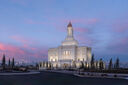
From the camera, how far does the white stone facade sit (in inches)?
3733

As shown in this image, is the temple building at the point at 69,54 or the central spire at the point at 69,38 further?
the central spire at the point at 69,38

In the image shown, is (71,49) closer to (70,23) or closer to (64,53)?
(64,53)

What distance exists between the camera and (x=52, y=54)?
106062mm

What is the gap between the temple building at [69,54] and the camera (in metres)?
94.8

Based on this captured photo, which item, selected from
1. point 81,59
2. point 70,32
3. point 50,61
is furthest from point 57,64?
point 70,32

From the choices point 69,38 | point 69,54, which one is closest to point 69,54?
point 69,54

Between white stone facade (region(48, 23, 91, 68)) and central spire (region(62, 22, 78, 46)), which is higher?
central spire (region(62, 22, 78, 46))

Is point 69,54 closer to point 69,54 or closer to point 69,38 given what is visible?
point 69,54

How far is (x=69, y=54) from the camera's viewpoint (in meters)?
98.3

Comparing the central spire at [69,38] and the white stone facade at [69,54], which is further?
the central spire at [69,38]

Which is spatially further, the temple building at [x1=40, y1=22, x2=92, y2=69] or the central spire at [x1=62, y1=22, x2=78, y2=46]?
the central spire at [x1=62, y1=22, x2=78, y2=46]

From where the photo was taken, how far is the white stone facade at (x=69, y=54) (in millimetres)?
94812

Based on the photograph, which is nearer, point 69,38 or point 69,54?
point 69,54

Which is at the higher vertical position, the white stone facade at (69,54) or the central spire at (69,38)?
the central spire at (69,38)
